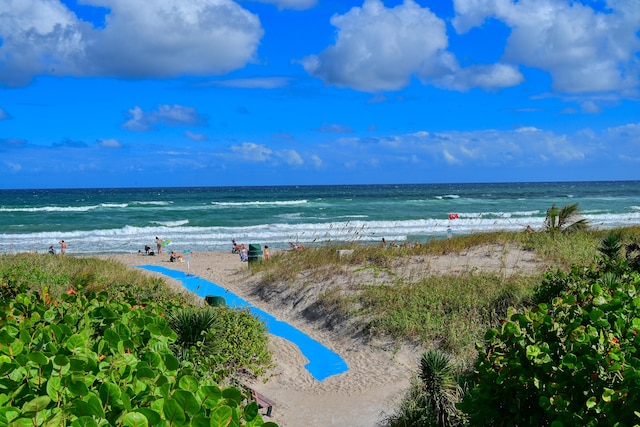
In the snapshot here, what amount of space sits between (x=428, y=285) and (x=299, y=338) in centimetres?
308

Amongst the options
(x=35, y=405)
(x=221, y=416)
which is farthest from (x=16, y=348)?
(x=221, y=416)

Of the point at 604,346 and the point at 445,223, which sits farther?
the point at 445,223

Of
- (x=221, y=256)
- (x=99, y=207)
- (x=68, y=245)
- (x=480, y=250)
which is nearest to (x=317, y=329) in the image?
(x=480, y=250)

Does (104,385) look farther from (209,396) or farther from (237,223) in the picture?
(237,223)

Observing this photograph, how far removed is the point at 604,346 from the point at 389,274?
35.2 ft

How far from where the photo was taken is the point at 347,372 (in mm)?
10312

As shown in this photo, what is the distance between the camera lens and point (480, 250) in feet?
55.8

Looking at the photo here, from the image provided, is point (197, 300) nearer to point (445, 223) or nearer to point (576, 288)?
point (576, 288)

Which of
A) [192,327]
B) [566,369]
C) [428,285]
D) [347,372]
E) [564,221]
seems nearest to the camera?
[566,369]

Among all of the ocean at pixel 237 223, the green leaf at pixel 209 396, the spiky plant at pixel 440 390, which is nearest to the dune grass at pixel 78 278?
the spiky plant at pixel 440 390

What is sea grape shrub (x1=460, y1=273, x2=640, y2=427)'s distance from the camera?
3734 millimetres

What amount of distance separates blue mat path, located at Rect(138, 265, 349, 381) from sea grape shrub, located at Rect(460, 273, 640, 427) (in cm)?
574

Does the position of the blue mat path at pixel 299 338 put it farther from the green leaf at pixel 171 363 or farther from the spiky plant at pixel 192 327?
the green leaf at pixel 171 363

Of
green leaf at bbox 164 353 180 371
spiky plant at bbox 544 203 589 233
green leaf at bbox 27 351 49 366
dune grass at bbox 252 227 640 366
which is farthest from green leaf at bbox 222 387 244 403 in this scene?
spiky plant at bbox 544 203 589 233
